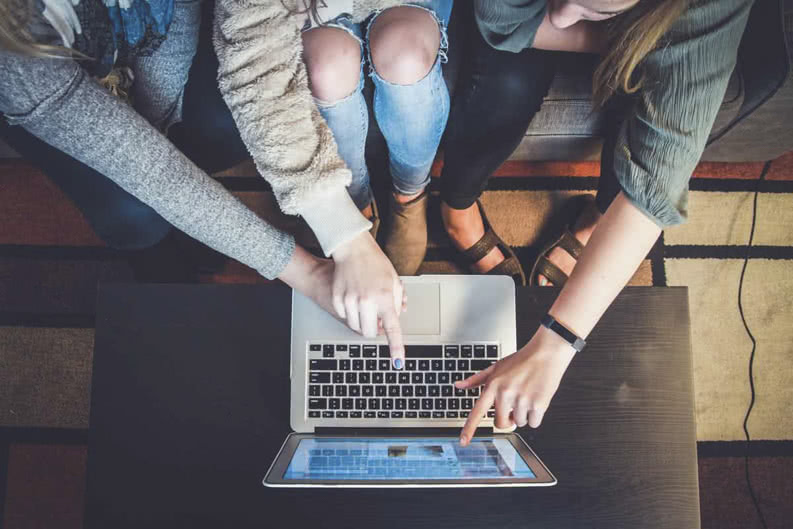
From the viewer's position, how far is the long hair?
59cm

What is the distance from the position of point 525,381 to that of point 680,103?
1.46ft

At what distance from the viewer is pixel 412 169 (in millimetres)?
995

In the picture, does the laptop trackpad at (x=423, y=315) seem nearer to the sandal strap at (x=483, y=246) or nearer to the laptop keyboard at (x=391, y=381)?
the laptop keyboard at (x=391, y=381)

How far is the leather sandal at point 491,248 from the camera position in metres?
1.24

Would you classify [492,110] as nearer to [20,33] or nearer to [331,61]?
[331,61]

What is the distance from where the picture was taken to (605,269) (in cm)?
71

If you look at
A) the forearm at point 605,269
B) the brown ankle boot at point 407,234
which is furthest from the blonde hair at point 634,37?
the brown ankle boot at point 407,234

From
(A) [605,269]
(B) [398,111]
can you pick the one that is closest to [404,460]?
(A) [605,269]

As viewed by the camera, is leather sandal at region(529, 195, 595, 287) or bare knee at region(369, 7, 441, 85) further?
leather sandal at region(529, 195, 595, 287)

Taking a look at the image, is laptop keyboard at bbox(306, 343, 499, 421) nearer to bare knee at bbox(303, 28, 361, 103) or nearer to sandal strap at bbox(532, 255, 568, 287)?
bare knee at bbox(303, 28, 361, 103)

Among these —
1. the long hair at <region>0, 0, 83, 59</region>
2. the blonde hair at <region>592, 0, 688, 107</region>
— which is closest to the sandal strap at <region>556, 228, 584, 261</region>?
the blonde hair at <region>592, 0, 688, 107</region>

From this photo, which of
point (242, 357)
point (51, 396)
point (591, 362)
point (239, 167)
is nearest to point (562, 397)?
point (591, 362)

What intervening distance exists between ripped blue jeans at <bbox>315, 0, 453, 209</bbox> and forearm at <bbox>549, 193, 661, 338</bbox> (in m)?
0.35

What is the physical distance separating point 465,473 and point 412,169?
0.59 meters
